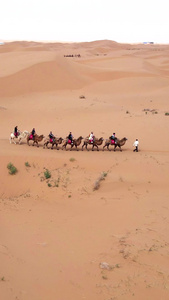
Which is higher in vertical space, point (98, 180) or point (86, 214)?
point (98, 180)

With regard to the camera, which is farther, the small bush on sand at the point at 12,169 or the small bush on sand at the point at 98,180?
the small bush on sand at the point at 12,169

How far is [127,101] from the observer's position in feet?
121

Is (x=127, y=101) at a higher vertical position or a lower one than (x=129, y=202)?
higher

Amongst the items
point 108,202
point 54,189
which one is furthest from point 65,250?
point 54,189

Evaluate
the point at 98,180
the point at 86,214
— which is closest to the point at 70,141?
the point at 98,180

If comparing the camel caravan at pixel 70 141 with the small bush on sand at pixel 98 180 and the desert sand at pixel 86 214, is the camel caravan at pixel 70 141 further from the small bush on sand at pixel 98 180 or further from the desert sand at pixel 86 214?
the small bush on sand at pixel 98 180

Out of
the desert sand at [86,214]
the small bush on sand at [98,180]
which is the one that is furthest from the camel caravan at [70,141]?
the small bush on sand at [98,180]

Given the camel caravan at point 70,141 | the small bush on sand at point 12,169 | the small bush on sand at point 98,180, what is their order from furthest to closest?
the camel caravan at point 70,141 → the small bush on sand at point 12,169 → the small bush on sand at point 98,180

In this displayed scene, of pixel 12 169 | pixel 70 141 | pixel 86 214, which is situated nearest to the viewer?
pixel 86 214

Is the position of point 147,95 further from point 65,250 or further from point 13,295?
point 13,295

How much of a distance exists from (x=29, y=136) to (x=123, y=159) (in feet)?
18.0

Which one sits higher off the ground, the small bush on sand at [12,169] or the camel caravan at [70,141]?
the camel caravan at [70,141]

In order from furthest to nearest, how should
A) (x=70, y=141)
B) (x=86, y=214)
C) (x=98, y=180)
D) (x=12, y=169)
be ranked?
1. (x=70, y=141)
2. (x=12, y=169)
3. (x=98, y=180)
4. (x=86, y=214)

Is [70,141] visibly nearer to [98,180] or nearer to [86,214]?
[98,180]
